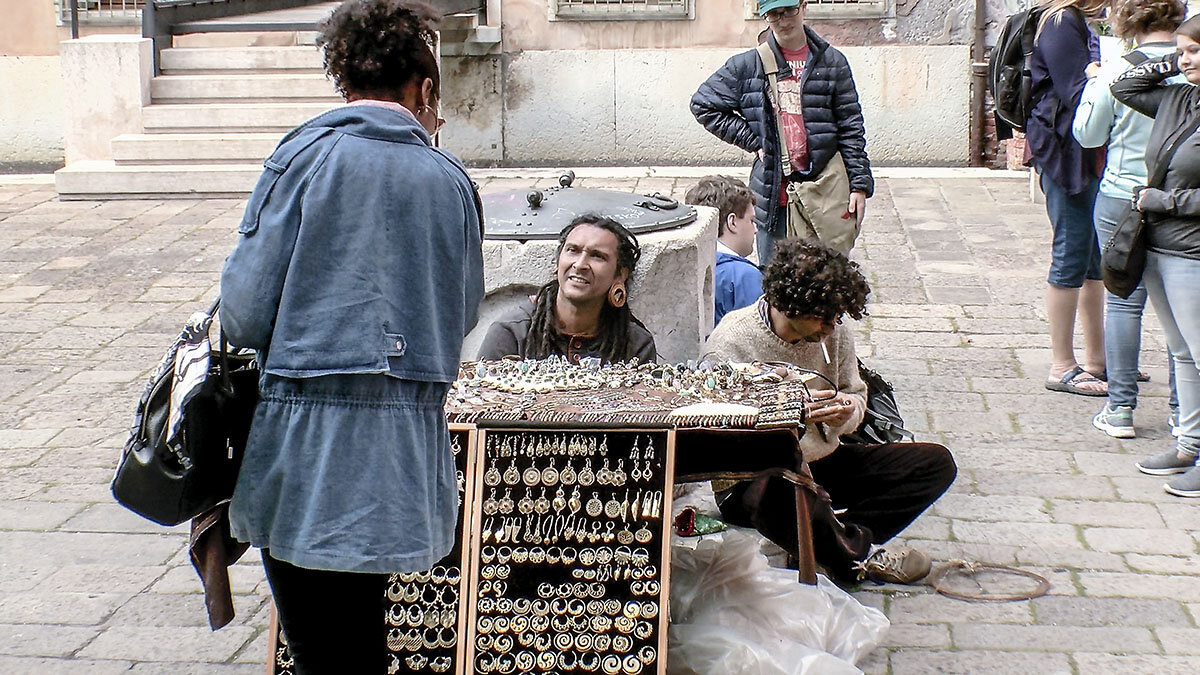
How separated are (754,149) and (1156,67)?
164 cm

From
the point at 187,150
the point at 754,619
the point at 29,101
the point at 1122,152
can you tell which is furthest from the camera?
the point at 29,101

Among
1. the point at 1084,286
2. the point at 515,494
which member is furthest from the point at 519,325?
the point at 1084,286

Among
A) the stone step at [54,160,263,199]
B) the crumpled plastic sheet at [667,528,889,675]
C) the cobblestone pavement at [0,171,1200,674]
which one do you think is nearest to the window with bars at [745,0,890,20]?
the cobblestone pavement at [0,171,1200,674]

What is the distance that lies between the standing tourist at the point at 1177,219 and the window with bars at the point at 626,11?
23.7 ft

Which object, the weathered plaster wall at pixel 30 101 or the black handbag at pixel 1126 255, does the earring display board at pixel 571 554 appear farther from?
the weathered plaster wall at pixel 30 101

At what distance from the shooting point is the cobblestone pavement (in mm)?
3701

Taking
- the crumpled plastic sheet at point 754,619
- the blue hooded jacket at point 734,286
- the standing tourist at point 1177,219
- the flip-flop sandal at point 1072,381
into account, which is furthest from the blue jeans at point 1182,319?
the crumpled plastic sheet at point 754,619

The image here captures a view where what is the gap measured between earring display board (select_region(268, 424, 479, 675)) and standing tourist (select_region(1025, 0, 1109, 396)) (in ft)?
10.8

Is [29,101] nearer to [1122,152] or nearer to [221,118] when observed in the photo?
[221,118]

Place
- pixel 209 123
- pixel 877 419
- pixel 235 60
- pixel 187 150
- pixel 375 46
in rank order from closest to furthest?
pixel 375 46 < pixel 877 419 < pixel 187 150 < pixel 209 123 < pixel 235 60

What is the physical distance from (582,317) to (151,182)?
276 inches

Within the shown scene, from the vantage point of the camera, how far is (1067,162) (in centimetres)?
562

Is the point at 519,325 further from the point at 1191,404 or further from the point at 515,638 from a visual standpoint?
the point at 1191,404

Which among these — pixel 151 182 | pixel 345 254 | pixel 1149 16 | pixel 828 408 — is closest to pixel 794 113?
pixel 1149 16
